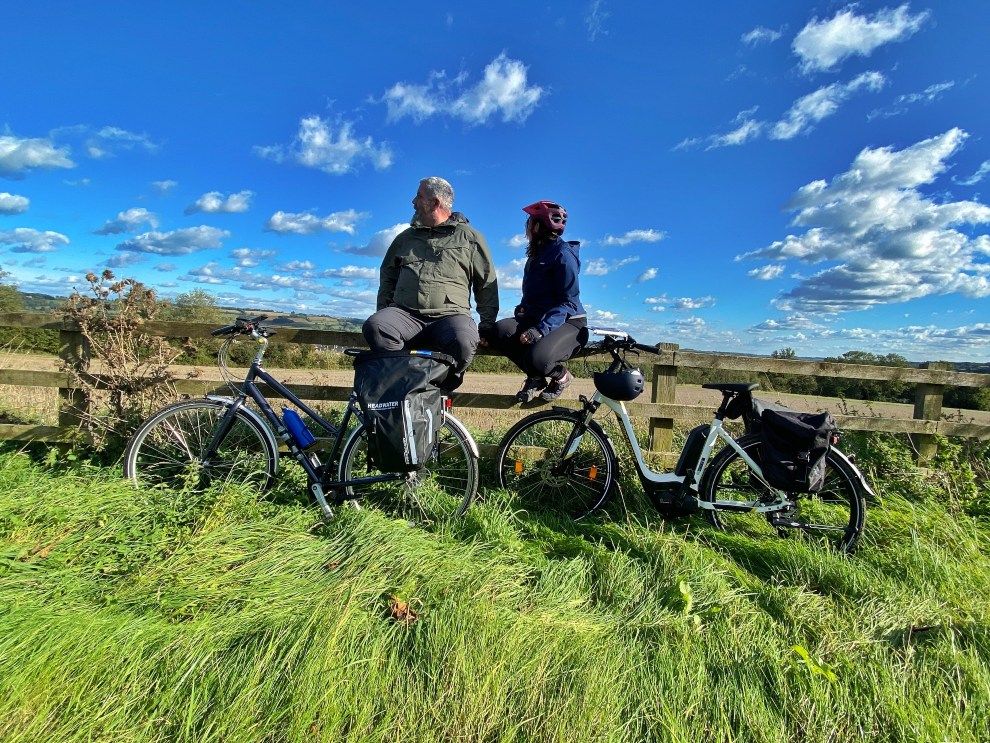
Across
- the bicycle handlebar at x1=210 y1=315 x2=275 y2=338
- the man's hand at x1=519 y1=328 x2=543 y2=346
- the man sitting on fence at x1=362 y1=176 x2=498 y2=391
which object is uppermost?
the man sitting on fence at x1=362 y1=176 x2=498 y2=391

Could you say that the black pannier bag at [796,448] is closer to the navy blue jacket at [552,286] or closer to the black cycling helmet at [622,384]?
the black cycling helmet at [622,384]

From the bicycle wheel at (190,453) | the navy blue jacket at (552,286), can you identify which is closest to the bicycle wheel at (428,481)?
the bicycle wheel at (190,453)

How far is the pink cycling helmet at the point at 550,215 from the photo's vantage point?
13.0 feet

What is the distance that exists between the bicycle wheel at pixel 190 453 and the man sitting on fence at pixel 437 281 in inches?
44.7

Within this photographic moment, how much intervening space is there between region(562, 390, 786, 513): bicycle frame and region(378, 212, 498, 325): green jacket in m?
1.07

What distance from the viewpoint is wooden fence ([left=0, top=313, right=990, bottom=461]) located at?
13.9 feet

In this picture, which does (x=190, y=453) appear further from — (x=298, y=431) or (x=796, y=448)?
(x=796, y=448)

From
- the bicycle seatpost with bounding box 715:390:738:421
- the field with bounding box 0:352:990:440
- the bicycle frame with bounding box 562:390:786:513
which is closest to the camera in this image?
the bicycle frame with bounding box 562:390:786:513

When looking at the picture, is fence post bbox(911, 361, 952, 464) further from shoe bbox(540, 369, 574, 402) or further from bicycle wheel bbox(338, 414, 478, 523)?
bicycle wheel bbox(338, 414, 478, 523)

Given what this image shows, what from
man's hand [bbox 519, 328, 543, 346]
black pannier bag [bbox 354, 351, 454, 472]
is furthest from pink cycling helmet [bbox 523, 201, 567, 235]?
black pannier bag [bbox 354, 351, 454, 472]

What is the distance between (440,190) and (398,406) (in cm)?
168

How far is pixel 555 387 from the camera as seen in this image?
158 inches

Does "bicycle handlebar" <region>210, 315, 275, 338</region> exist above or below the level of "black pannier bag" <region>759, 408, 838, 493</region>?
above

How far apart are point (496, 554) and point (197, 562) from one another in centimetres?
148
